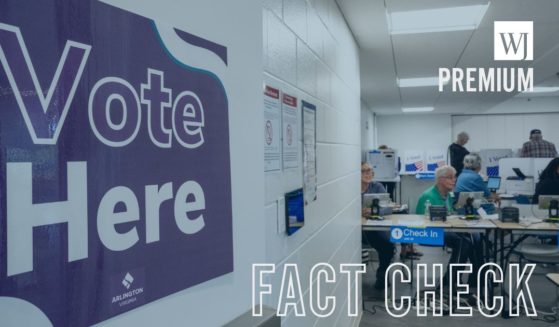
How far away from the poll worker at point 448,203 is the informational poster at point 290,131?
129 inches

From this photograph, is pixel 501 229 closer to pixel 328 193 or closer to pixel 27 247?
pixel 328 193

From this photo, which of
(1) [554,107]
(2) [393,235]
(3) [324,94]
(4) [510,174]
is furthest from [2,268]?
(1) [554,107]

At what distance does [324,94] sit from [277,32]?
92 centimetres

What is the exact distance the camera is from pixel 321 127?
2.36m

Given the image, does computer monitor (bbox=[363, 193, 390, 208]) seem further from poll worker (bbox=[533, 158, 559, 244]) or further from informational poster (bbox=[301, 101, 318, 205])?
informational poster (bbox=[301, 101, 318, 205])

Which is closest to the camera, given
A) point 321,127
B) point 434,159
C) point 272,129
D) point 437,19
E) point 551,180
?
point 272,129

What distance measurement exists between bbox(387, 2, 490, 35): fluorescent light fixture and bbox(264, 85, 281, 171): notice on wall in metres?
2.11

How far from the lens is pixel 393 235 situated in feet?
13.6

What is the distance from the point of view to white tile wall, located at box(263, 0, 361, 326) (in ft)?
5.11

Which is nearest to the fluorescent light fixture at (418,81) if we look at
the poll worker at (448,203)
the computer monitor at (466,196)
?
the poll worker at (448,203)

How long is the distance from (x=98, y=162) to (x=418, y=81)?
649 cm

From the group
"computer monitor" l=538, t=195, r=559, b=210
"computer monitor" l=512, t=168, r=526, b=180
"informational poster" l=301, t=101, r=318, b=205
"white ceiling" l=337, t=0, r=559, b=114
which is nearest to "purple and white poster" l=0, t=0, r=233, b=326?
"informational poster" l=301, t=101, r=318, b=205

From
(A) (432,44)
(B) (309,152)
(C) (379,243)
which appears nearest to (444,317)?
(C) (379,243)

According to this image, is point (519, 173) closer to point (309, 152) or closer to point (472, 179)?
point (472, 179)
